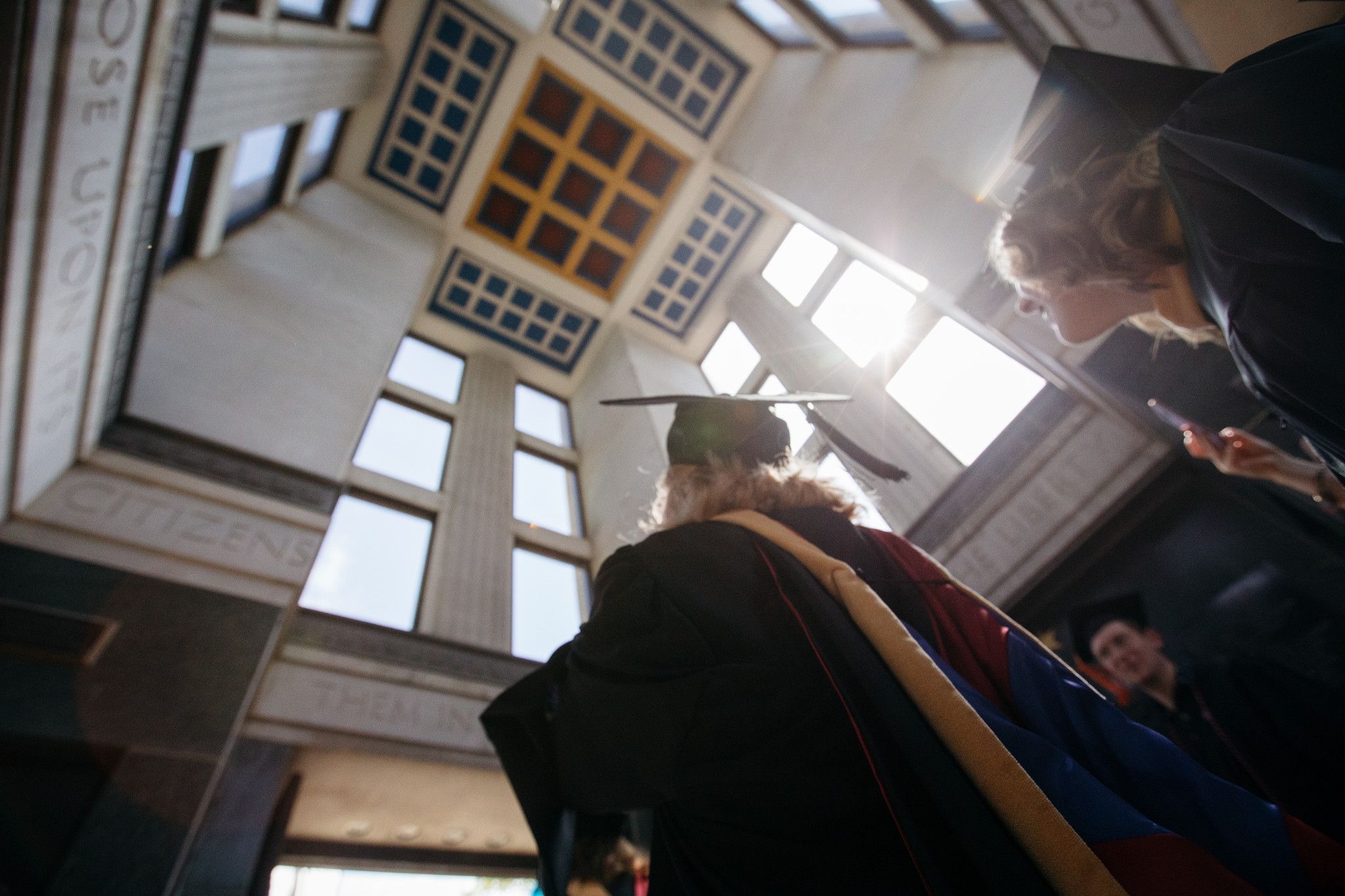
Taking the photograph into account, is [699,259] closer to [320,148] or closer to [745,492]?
[320,148]

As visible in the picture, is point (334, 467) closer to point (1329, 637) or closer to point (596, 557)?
point (596, 557)

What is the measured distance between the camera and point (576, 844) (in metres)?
1.52

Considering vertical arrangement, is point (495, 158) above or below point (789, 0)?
below

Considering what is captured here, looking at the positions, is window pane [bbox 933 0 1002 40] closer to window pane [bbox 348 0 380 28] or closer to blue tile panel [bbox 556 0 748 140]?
blue tile panel [bbox 556 0 748 140]

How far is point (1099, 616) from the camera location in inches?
140

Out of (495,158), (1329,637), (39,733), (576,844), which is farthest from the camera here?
(495,158)

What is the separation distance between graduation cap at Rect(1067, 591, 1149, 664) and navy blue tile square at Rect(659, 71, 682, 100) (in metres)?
9.68

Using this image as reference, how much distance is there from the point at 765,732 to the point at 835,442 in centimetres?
134

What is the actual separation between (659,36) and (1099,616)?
33.0 ft

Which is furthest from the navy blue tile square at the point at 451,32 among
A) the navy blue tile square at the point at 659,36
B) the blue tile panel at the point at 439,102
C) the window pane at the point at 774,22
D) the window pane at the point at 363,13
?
the window pane at the point at 774,22

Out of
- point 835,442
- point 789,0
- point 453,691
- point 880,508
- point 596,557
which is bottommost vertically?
point 596,557

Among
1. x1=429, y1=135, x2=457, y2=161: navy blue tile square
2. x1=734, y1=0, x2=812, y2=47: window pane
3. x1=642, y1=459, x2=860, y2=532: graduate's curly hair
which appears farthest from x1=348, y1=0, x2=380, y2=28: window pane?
x1=642, y1=459, x2=860, y2=532: graduate's curly hair

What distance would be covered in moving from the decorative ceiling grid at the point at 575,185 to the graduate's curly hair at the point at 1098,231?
31.2ft

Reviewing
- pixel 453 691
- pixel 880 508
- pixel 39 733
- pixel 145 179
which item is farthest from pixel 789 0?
pixel 39 733
